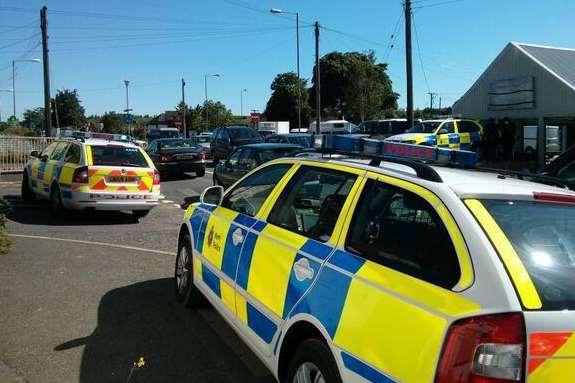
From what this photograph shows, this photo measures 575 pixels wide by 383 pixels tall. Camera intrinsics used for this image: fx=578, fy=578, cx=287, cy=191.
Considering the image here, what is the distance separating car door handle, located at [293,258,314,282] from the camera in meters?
3.03

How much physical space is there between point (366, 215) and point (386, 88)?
7855cm

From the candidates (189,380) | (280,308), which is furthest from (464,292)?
(189,380)

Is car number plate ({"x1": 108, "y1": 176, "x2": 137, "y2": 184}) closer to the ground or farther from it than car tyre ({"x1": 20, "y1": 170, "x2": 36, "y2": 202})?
farther from it

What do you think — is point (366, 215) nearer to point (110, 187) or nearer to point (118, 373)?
point (118, 373)

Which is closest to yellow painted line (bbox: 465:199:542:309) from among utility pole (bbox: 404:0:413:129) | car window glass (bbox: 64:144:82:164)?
car window glass (bbox: 64:144:82:164)

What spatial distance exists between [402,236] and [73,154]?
9571 millimetres

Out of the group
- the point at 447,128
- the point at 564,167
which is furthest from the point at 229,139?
the point at 564,167

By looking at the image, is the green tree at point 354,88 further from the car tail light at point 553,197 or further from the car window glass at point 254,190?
the car tail light at point 553,197

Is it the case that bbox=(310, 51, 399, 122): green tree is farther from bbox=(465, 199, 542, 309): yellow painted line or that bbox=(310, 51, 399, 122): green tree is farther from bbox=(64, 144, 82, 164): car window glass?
bbox=(465, 199, 542, 309): yellow painted line

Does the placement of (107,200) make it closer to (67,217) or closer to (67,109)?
(67,217)

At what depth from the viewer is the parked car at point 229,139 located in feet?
77.4

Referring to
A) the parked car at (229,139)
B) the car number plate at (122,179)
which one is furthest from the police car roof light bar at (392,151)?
the parked car at (229,139)

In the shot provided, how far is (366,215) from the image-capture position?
9.61ft

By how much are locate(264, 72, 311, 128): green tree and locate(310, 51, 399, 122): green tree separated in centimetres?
212
